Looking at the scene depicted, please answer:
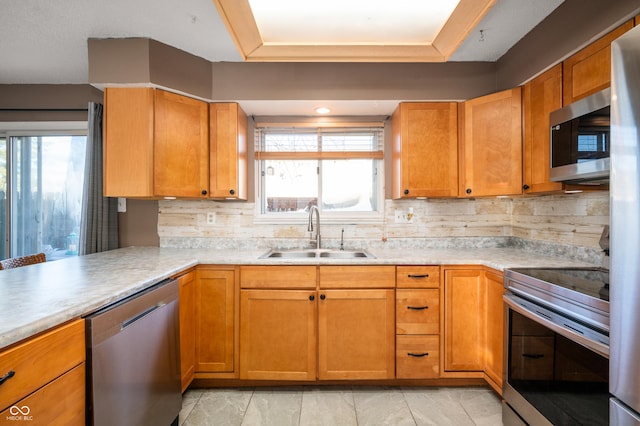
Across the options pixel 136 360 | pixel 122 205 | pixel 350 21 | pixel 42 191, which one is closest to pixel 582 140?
pixel 350 21

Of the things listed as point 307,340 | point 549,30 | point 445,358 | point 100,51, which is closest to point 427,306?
point 445,358

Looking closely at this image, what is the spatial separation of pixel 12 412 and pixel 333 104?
236cm

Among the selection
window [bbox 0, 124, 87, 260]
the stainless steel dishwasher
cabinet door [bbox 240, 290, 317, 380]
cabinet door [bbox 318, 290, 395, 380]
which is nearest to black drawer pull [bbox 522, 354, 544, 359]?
cabinet door [bbox 318, 290, 395, 380]

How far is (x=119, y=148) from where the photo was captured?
2.06 m

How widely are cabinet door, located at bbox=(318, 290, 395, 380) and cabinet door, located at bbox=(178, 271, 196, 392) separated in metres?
0.85

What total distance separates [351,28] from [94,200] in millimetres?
2407

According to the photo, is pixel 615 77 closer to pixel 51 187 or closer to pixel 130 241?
pixel 130 241

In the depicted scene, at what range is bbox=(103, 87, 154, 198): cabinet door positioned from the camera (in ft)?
6.75

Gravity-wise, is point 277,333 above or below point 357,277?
below

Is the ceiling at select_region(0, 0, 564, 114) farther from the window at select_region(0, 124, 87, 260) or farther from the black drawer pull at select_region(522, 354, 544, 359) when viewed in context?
the black drawer pull at select_region(522, 354, 544, 359)

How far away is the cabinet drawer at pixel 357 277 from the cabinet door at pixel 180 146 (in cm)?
117

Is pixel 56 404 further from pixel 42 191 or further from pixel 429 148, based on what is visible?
pixel 42 191

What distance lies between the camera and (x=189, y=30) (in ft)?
6.23

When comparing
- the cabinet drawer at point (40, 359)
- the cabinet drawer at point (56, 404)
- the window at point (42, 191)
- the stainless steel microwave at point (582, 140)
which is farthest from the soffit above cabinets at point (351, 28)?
the window at point (42, 191)
